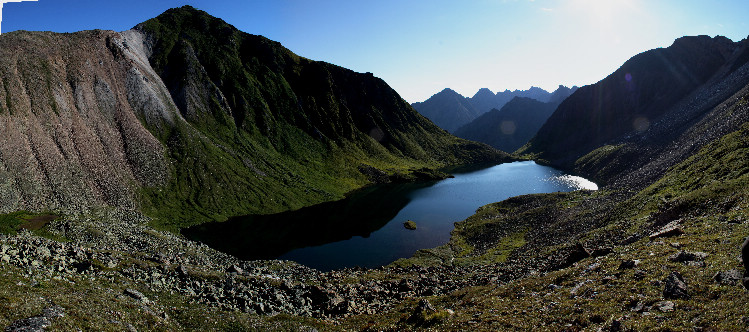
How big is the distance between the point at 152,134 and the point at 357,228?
83.1 m

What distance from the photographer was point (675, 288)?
68.1ft

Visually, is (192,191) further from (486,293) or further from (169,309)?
(486,293)

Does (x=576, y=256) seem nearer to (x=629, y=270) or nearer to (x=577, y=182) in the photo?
(x=629, y=270)

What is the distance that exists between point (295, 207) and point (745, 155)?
108 metres

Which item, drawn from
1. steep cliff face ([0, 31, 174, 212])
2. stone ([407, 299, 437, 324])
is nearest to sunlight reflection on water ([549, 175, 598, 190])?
stone ([407, 299, 437, 324])

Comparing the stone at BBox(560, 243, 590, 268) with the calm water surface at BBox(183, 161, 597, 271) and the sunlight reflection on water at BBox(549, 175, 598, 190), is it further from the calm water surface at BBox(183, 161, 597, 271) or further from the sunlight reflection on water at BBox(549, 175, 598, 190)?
the sunlight reflection on water at BBox(549, 175, 598, 190)

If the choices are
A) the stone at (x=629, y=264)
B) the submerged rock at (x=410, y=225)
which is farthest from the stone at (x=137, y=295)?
the submerged rock at (x=410, y=225)

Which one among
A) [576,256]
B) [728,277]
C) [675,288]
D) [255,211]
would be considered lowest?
[576,256]

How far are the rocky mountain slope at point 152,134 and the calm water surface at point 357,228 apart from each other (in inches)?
438

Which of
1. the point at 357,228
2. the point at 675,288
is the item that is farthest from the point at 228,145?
the point at 675,288

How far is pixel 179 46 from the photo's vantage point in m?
173

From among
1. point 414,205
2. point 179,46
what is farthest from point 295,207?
point 179,46

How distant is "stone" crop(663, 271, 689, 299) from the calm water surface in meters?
50.3

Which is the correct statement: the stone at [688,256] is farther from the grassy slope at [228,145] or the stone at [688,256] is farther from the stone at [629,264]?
the grassy slope at [228,145]
